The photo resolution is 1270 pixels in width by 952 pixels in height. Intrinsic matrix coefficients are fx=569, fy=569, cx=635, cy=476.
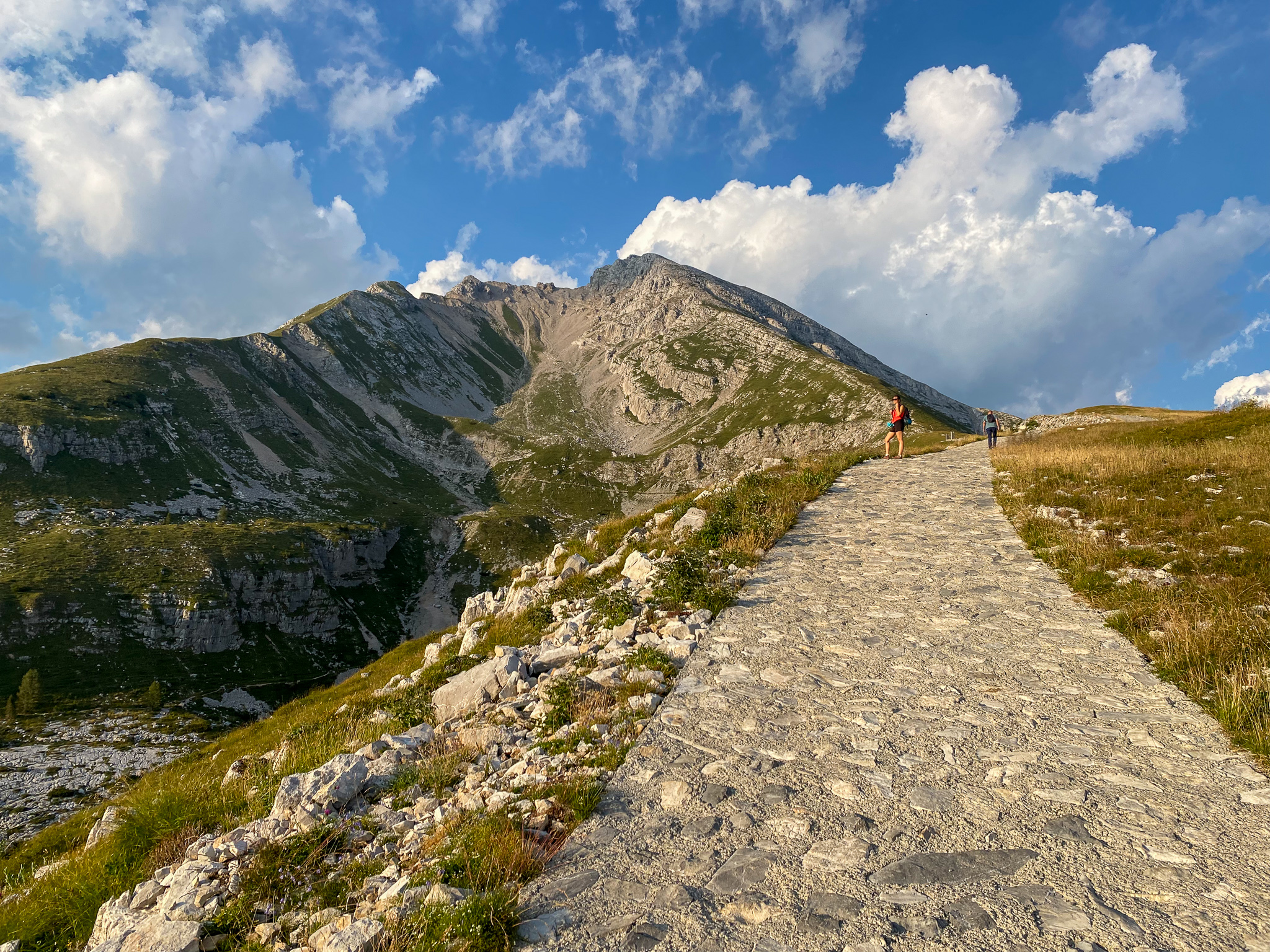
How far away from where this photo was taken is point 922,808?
5.77 m

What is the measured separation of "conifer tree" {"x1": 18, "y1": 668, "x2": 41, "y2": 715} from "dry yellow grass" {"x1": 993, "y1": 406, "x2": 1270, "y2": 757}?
125905 millimetres

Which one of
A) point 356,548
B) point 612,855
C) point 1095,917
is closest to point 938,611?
point 1095,917

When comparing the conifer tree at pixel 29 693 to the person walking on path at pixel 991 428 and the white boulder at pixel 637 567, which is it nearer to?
the white boulder at pixel 637 567

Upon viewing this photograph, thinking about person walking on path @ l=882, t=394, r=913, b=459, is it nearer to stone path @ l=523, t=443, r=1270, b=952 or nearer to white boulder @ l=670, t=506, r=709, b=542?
white boulder @ l=670, t=506, r=709, b=542

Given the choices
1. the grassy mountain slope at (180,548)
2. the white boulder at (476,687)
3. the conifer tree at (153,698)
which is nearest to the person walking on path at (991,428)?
the white boulder at (476,687)

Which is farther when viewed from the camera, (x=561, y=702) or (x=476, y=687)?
(x=476, y=687)

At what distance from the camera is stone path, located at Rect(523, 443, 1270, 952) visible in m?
4.32

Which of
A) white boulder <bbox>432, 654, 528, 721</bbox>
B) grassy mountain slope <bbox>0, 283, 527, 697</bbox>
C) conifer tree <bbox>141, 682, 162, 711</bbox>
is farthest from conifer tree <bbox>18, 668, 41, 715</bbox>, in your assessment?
white boulder <bbox>432, 654, 528, 721</bbox>

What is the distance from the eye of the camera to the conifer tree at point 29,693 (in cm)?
8425

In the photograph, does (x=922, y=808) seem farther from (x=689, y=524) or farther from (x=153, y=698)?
(x=153, y=698)

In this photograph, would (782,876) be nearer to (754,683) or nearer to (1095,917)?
(1095,917)

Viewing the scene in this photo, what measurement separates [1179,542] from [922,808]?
1210 centimetres

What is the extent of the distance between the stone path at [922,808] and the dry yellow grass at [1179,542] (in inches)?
18.9

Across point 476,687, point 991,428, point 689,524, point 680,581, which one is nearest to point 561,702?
point 476,687
